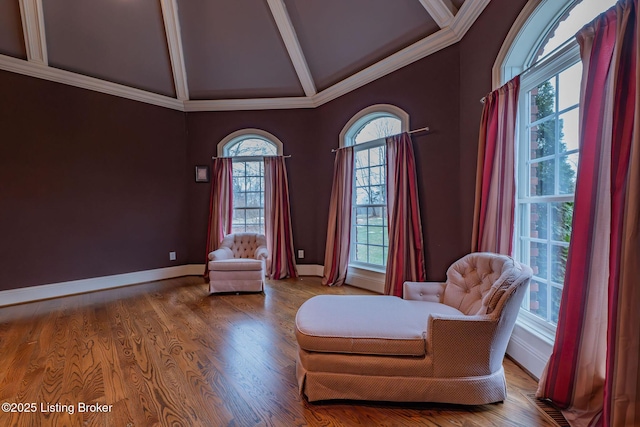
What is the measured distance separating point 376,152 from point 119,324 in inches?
144

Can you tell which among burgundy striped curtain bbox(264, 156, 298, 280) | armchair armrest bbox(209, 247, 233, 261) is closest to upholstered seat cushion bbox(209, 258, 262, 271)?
armchair armrest bbox(209, 247, 233, 261)

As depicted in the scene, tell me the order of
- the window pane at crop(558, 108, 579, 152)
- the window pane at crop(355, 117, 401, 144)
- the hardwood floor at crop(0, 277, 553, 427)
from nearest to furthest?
the hardwood floor at crop(0, 277, 553, 427) < the window pane at crop(558, 108, 579, 152) < the window pane at crop(355, 117, 401, 144)

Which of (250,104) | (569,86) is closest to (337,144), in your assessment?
(250,104)

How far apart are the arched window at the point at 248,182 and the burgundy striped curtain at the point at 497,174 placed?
342 cm

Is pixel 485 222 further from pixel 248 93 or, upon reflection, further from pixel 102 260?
pixel 102 260

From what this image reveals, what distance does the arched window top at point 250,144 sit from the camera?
16.3 ft

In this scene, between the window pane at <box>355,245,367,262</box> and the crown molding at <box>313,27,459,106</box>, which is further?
the window pane at <box>355,245,367,262</box>

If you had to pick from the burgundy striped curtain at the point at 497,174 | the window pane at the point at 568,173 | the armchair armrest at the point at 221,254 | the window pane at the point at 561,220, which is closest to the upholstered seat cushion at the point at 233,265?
the armchair armrest at the point at 221,254

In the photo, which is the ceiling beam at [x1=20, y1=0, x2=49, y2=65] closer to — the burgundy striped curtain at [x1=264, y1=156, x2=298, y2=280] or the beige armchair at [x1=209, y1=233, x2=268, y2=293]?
the burgundy striped curtain at [x1=264, y1=156, x2=298, y2=280]

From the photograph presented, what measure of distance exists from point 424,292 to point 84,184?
15.3 ft

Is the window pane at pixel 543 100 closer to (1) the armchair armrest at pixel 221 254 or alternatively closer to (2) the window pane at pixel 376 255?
(2) the window pane at pixel 376 255

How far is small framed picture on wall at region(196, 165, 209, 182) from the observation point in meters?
5.00

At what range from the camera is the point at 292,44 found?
13.8 feet

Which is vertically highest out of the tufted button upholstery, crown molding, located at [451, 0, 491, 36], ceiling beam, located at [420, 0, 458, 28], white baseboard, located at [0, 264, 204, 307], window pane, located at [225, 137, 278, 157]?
ceiling beam, located at [420, 0, 458, 28]
